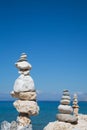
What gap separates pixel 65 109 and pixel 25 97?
10674mm

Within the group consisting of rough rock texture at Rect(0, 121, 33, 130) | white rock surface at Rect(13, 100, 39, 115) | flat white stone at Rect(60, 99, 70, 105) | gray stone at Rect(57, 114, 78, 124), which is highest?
flat white stone at Rect(60, 99, 70, 105)

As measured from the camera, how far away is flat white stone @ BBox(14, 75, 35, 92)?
16.3 metres

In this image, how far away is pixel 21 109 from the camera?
53.5 ft

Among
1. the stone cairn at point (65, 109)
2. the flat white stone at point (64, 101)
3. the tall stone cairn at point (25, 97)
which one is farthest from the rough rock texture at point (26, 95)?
the flat white stone at point (64, 101)

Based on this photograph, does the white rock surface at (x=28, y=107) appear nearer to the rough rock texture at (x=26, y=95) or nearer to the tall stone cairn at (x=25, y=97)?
the tall stone cairn at (x=25, y=97)

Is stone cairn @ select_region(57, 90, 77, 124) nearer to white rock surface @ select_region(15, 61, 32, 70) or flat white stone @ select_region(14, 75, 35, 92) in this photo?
white rock surface @ select_region(15, 61, 32, 70)

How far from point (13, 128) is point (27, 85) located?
79.1 inches

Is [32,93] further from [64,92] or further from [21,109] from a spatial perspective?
[64,92]

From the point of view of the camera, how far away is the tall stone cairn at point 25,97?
1625cm

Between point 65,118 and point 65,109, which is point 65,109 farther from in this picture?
point 65,118

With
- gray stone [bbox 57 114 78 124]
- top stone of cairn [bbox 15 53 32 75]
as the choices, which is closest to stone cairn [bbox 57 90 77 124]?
gray stone [bbox 57 114 78 124]

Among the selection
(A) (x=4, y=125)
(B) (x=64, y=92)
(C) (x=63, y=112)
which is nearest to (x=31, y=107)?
(A) (x=4, y=125)

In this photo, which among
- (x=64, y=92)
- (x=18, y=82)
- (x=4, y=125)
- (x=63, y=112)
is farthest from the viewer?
(x=63, y=112)

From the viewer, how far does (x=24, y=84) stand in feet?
53.3
